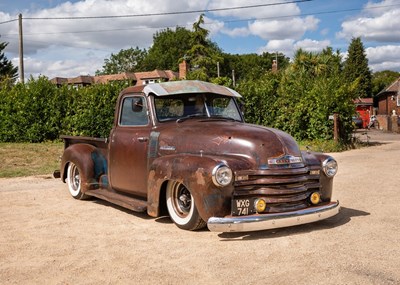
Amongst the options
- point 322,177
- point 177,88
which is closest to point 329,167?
point 322,177

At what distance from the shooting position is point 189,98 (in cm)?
668

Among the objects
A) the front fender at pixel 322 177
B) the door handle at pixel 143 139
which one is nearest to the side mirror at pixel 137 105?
the door handle at pixel 143 139

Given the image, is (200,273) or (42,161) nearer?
(200,273)

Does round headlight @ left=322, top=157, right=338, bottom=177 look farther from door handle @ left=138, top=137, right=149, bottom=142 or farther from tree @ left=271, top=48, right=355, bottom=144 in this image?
tree @ left=271, top=48, right=355, bottom=144

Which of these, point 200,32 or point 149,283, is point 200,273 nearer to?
point 149,283

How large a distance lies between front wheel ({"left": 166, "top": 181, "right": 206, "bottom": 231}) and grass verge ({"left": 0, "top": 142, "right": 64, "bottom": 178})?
693cm

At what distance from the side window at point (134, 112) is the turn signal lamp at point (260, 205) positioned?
2201 mm

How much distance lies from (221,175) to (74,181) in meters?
4.01

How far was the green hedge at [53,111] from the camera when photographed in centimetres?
1973

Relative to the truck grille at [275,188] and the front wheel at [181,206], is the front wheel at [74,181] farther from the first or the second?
the truck grille at [275,188]

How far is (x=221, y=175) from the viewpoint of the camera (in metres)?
5.01

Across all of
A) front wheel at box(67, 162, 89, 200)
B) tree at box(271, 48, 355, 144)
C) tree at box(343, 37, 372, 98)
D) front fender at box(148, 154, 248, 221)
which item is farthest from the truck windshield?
tree at box(343, 37, 372, 98)

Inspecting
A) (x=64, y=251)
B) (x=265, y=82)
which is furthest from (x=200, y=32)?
(x=64, y=251)

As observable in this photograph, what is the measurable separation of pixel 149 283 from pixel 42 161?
1150 cm
